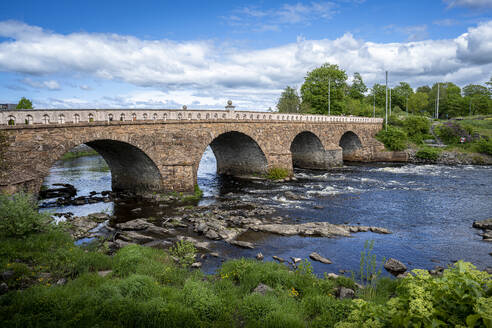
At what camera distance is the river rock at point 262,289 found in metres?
8.72

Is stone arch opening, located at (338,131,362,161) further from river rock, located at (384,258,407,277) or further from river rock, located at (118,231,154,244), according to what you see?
river rock, located at (118,231,154,244)

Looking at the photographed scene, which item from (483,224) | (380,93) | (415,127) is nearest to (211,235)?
(483,224)

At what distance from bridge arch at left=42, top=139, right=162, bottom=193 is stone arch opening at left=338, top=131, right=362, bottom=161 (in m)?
32.0

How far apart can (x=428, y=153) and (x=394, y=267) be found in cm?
3804

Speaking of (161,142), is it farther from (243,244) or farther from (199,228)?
(243,244)

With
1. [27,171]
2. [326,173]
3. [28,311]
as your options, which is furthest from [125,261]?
[326,173]

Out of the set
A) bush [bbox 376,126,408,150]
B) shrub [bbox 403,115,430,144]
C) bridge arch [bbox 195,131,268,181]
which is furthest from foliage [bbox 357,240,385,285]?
shrub [bbox 403,115,430,144]

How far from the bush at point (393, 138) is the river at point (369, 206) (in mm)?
7082

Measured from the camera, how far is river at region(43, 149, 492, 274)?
1407 centimetres

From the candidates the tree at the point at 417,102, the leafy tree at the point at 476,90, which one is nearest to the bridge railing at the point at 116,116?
the tree at the point at 417,102

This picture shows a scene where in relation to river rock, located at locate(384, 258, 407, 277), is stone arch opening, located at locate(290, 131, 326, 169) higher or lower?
higher

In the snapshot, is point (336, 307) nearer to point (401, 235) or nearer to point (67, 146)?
point (401, 235)

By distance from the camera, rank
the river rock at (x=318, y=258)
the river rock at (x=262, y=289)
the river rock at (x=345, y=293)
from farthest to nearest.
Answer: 1. the river rock at (x=318, y=258)
2. the river rock at (x=345, y=293)
3. the river rock at (x=262, y=289)

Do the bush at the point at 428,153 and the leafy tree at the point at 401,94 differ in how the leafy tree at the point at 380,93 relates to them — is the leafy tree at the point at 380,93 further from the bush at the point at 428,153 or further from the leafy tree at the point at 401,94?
the bush at the point at 428,153
